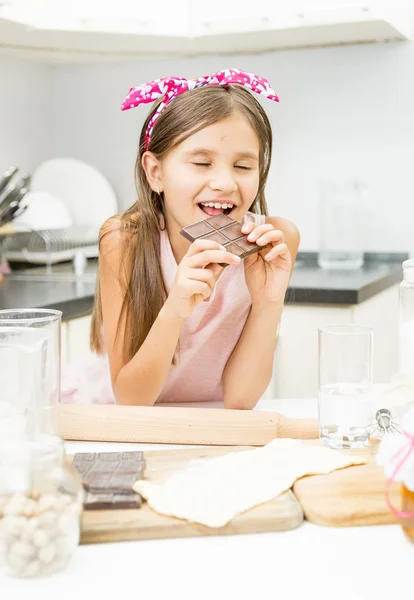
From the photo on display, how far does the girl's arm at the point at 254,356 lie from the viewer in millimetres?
1529

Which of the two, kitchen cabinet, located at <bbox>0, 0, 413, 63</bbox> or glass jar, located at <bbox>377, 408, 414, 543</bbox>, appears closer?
glass jar, located at <bbox>377, 408, 414, 543</bbox>

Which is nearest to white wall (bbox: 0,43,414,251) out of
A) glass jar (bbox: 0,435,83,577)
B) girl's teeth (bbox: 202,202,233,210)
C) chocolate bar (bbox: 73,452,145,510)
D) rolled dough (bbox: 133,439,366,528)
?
girl's teeth (bbox: 202,202,233,210)

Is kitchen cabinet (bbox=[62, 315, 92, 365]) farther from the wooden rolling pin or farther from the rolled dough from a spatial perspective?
the rolled dough

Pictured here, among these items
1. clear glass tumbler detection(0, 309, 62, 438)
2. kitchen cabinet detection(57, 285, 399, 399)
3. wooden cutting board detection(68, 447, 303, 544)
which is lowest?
kitchen cabinet detection(57, 285, 399, 399)

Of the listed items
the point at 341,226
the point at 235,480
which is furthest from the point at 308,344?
the point at 235,480

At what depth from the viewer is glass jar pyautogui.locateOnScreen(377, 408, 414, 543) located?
0.75m

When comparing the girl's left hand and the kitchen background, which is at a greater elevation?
the kitchen background

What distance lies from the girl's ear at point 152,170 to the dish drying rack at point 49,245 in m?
1.22

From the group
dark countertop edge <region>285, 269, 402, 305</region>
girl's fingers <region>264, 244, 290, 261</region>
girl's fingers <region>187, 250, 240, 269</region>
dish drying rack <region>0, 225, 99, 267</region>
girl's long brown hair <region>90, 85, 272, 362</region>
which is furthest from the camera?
dish drying rack <region>0, 225, 99, 267</region>

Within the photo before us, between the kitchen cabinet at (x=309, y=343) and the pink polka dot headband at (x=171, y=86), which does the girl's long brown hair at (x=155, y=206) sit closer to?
the pink polka dot headband at (x=171, y=86)

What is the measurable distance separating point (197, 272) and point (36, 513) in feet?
1.99

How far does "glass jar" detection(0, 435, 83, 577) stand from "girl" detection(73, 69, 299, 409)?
556mm

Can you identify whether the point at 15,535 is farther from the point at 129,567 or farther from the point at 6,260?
the point at 6,260

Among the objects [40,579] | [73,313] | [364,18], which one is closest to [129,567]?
[40,579]
